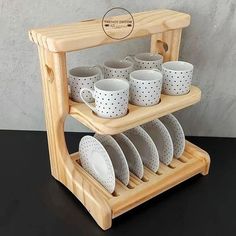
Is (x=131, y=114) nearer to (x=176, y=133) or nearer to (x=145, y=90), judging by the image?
(x=145, y=90)

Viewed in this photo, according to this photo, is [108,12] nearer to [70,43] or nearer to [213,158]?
[70,43]

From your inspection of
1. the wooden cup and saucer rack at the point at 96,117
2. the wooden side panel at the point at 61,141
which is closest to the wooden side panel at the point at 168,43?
the wooden cup and saucer rack at the point at 96,117

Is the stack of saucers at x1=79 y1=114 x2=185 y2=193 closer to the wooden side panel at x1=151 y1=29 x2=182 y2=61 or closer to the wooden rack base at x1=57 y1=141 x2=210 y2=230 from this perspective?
the wooden rack base at x1=57 y1=141 x2=210 y2=230

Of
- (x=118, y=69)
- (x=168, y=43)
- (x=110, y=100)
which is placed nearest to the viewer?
(x=110, y=100)

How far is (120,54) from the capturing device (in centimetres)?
97

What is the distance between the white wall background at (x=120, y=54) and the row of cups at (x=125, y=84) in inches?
6.6

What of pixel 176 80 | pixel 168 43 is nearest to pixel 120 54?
pixel 168 43

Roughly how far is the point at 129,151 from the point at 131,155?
0.04ft

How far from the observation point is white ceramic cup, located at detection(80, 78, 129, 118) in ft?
2.18

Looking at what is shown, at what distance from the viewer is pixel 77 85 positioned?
2.45ft

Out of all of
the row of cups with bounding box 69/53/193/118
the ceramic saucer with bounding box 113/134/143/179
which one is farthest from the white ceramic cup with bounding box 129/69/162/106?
the ceramic saucer with bounding box 113/134/143/179

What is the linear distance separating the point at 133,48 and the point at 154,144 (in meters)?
0.30

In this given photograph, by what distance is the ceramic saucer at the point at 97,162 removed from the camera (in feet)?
2.51

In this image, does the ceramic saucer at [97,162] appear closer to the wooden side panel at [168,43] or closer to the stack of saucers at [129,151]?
the stack of saucers at [129,151]
